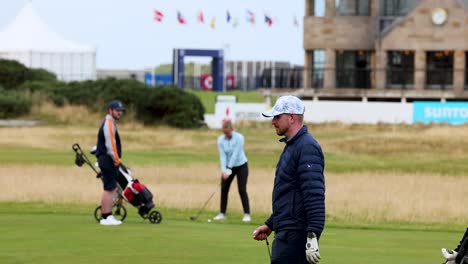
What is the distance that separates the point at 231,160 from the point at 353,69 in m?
50.4

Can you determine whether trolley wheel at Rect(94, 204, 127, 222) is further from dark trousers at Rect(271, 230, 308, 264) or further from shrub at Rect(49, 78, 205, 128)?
shrub at Rect(49, 78, 205, 128)

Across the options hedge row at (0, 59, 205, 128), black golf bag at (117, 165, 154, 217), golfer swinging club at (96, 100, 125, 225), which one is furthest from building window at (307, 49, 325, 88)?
golfer swinging club at (96, 100, 125, 225)

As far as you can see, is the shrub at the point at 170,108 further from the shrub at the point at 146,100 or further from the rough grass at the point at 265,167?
the rough grass at the point at 265,167

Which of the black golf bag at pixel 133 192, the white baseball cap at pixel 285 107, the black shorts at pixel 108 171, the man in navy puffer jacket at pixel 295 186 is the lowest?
the black golf bag at pixel 133 192

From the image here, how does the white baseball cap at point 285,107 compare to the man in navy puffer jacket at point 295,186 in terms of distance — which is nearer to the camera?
the man in navy puffer jacket at point 295,186

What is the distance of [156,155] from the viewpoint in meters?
50.3

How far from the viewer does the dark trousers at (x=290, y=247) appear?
11.4 metres

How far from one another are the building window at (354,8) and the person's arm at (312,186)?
63.1 meters

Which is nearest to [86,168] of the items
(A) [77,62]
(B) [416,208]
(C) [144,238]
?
(B) [416,208]

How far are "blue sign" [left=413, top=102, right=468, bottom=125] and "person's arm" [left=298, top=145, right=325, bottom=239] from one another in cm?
5579

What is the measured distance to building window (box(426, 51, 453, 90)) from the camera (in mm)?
72000

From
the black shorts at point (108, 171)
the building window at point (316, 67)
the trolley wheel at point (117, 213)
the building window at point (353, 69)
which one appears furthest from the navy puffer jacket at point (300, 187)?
the building window at point (316, 67)

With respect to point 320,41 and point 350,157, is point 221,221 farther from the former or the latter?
point 320,41

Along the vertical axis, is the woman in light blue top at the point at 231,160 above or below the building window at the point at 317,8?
below
